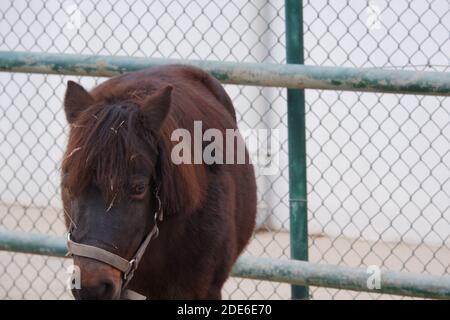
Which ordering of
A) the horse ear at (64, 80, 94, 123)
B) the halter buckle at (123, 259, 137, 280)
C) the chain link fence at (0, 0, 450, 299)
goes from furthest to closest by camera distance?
the chain link fence at (0, 0, 450, 299) → the horse ear at (64, 80, 94, 123) → the halter buckle at (123, 259, 137, 280)

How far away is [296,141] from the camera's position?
3381 mm

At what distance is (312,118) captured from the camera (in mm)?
7105

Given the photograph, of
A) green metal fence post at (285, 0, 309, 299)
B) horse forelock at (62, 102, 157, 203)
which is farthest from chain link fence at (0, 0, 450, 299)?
horse forelock at (62, 102, 157, 203)

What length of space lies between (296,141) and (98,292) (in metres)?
1.44

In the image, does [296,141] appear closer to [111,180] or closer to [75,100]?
[75,100]

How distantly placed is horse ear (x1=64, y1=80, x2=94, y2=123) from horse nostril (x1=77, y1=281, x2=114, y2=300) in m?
0.57

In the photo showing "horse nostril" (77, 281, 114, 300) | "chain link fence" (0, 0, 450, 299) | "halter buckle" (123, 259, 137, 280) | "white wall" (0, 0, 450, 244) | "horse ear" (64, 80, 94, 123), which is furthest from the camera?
"white wall" (0, 0, 450, 244)

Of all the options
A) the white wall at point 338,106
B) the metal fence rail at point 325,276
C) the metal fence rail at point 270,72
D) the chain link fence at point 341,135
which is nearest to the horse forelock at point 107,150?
the metal fence rail at point 270,72

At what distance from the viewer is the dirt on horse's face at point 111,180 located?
2.23 metres

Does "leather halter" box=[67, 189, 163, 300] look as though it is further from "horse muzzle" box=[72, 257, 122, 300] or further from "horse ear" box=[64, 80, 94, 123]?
"horse ear" box=[64, 80, 94, 123]

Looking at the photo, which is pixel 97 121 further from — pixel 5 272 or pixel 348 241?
pixel 348 241

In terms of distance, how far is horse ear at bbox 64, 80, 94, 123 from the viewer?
8.05ft

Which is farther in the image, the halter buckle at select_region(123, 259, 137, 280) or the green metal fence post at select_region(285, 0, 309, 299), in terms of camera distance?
the green metal fence post at select_region(285, 0, 309, 299)
